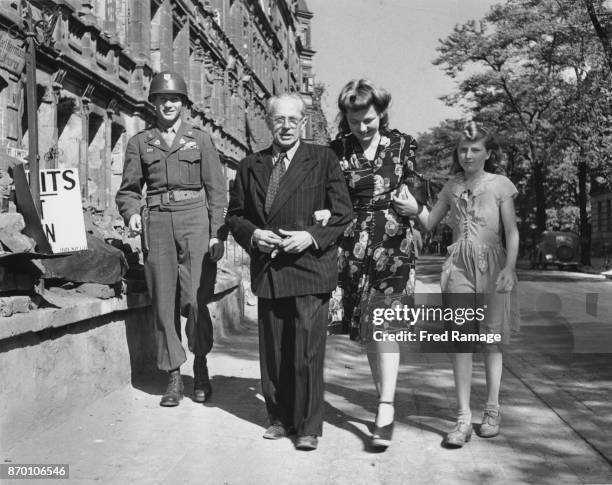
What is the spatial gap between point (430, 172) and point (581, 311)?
56369mm

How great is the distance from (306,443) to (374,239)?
1.20m

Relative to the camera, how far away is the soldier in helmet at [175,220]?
19.2 ft

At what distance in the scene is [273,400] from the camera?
195 inches

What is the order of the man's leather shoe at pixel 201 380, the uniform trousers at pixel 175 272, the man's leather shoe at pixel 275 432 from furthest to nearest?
1. the man's leather shoe at pixel 201 380
2. the uniform trousers at pixel 175 272
3. the man's leather shoe at pixel 275 432

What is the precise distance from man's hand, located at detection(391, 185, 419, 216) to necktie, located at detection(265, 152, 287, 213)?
698mm

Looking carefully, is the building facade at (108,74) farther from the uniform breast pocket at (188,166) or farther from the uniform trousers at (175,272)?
the uniform trousers at (175,272)

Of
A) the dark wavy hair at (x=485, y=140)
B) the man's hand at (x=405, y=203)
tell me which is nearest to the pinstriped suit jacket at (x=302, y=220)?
the man's hand at (x=405, y=203)

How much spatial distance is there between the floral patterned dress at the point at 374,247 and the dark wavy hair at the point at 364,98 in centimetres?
15

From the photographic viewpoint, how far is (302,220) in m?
4.82

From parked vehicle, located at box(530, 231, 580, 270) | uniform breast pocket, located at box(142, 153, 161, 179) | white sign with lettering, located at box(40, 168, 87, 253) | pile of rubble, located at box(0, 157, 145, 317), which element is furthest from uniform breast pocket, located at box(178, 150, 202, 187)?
parked vehicle, located at box(530, 231, 580, 270)

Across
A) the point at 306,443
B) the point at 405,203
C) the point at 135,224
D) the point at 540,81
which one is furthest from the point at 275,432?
the point at 540,81

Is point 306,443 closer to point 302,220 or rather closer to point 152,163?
point 302,220

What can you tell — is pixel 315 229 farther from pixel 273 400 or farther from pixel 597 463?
pixel 597 463

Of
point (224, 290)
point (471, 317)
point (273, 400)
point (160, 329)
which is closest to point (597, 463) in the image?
point (471, 317)
